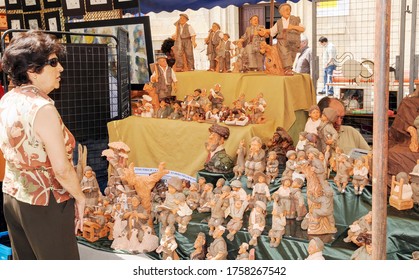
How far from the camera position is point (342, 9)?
230 inches

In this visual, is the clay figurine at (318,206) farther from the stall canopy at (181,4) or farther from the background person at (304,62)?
the background person at (304,62)

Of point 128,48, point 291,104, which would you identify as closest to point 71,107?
point 128,48

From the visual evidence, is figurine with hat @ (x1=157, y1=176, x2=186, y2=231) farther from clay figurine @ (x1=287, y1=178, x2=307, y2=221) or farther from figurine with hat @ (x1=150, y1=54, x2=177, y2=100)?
figurine with hat @ (x1=150, y1=54, x2=177, y2=100)

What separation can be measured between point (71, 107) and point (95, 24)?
1.47m

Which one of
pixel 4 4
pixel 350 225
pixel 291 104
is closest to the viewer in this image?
pixel 350 225

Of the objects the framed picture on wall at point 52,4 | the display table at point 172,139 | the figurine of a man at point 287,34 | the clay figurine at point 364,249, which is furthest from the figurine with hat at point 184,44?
the clay figurine at point 364,249

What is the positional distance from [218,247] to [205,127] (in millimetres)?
1005

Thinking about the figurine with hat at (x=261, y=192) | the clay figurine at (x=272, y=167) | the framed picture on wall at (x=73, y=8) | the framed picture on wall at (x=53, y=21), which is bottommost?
the figurine with hat at (x=261, y=192)

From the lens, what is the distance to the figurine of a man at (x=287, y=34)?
11.2ft

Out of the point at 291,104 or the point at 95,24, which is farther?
the point at 95,24

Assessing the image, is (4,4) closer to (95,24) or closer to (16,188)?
(95,24)

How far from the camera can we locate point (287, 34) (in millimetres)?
3439

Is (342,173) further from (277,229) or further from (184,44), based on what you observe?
(184,44)

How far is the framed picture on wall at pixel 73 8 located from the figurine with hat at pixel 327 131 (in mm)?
3063
